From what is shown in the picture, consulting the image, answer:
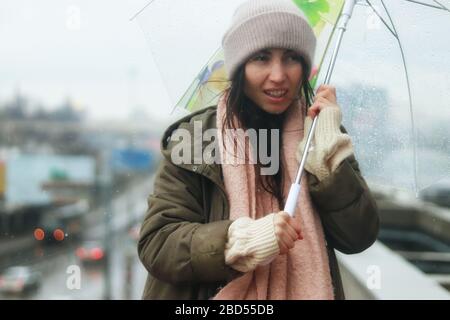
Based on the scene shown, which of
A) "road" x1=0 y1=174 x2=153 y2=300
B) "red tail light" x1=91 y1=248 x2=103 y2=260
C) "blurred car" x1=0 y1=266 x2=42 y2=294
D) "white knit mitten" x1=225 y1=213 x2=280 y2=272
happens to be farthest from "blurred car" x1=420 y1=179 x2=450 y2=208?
"white knit mitten" x1=225 y1=213 x2=280 y2=272

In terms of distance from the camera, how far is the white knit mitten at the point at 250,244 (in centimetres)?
145

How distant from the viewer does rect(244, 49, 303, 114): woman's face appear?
160 centimetres

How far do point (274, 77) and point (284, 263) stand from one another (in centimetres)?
43

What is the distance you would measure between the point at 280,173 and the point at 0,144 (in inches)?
2238

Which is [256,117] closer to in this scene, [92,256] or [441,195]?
[441,195]

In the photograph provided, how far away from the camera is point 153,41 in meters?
1.90

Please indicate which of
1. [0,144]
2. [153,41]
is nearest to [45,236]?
[0,144]

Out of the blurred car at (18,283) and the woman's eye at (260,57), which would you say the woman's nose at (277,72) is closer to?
the woman's eye at (260,57)

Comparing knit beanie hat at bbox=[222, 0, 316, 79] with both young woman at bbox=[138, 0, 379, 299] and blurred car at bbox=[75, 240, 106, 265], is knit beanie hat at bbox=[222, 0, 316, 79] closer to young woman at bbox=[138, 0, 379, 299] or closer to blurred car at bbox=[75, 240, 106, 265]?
young woman at bbox=[138, 0, 379, 299]

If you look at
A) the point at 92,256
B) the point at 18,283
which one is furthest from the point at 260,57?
the point at 92,256

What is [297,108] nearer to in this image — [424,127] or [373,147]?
[373,147]

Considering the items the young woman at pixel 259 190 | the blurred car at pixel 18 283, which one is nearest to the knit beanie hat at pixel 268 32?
the young woman at pixel 259 190
